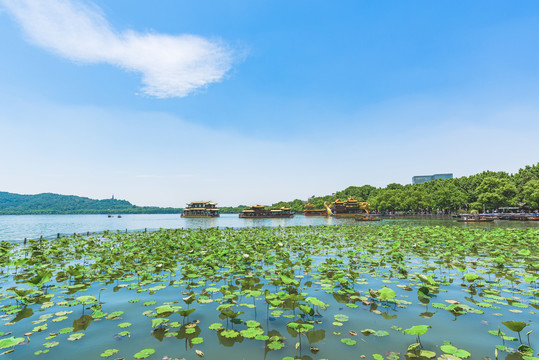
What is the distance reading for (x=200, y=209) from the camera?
294ft

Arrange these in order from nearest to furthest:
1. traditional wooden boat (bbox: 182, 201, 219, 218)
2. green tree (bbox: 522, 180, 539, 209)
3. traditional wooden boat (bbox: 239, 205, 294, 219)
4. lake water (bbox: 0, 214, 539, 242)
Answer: lake water (bbox: 0, 214, 539, 242), green tree (bbox: 522, 180, 539, 209), traditional wooden boat (bbox: 182, 201, 219, 218), traditional wooden boat (bbox: 239, 205, 294, 219)

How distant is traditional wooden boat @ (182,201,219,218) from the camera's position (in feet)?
292

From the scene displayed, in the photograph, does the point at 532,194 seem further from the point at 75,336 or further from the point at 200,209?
the point at 200,209

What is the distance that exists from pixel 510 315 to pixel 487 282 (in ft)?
9.73

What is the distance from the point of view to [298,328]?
462 cm

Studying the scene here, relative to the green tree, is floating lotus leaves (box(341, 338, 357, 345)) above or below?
below

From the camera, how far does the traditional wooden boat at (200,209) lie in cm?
8900

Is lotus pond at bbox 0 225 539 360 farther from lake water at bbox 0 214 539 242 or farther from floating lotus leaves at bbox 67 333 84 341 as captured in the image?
lake water at bbox 0 214 539 242

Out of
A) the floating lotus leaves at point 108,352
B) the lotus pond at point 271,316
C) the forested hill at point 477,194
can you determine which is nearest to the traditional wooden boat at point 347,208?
the forested hill at point 477,194

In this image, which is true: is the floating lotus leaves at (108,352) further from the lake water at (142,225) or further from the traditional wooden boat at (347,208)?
the traditional wooden boat at (347,208)

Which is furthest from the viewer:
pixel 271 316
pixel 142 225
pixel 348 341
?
pixel 142 225

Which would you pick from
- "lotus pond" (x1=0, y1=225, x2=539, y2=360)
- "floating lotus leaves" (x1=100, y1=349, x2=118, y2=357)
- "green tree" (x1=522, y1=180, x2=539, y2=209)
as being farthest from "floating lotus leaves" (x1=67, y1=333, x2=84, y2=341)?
"green tree" (x1=522, y1=180, x2=539, y2=209)

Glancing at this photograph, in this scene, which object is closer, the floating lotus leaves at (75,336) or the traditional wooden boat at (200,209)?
the floating lotus leaves at (75,336)

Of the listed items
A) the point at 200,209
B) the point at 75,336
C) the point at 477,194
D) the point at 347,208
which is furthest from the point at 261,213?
the point at 75,336
